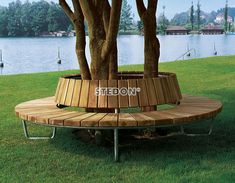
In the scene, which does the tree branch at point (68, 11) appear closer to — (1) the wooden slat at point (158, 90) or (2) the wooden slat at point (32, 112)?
(2) the wooden slat at point (32, 112)

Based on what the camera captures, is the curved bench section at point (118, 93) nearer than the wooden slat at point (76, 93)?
Yes

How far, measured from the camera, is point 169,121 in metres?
5.18

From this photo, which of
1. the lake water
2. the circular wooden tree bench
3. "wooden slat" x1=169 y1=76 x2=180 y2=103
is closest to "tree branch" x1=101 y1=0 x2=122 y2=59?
the circular wooden tree bench

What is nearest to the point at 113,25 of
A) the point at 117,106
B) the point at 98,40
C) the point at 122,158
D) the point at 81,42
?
the point at 98,40

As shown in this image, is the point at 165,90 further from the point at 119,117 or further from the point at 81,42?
the point at 81,42

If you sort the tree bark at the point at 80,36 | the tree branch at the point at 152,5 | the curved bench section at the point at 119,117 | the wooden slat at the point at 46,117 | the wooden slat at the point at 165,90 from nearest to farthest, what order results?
1. the curved bench section at the point at 119,117
2. the wooden slat at the point at 46,117
3. the wooden slat at the point at 165,90
4. the tree branch at the point at 152,5
5. the tree bark at the point at 80,36

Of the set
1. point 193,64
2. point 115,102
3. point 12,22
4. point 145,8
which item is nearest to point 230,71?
point 193,64

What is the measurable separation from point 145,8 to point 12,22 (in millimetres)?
102627

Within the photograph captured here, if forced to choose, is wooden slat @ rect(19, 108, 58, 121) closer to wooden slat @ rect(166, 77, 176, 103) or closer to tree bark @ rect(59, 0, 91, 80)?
tree bark @ rect(59, 0, 91, 80)

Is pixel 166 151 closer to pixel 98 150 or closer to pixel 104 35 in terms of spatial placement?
pixel 98 150

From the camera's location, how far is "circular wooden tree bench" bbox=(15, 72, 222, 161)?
5145 mm

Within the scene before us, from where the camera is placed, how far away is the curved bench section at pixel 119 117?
5.10 meters

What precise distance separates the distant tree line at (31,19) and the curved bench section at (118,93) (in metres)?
91.8

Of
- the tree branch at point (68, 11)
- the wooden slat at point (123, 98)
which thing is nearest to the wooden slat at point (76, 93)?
the wooden slat at point (123, 98)
